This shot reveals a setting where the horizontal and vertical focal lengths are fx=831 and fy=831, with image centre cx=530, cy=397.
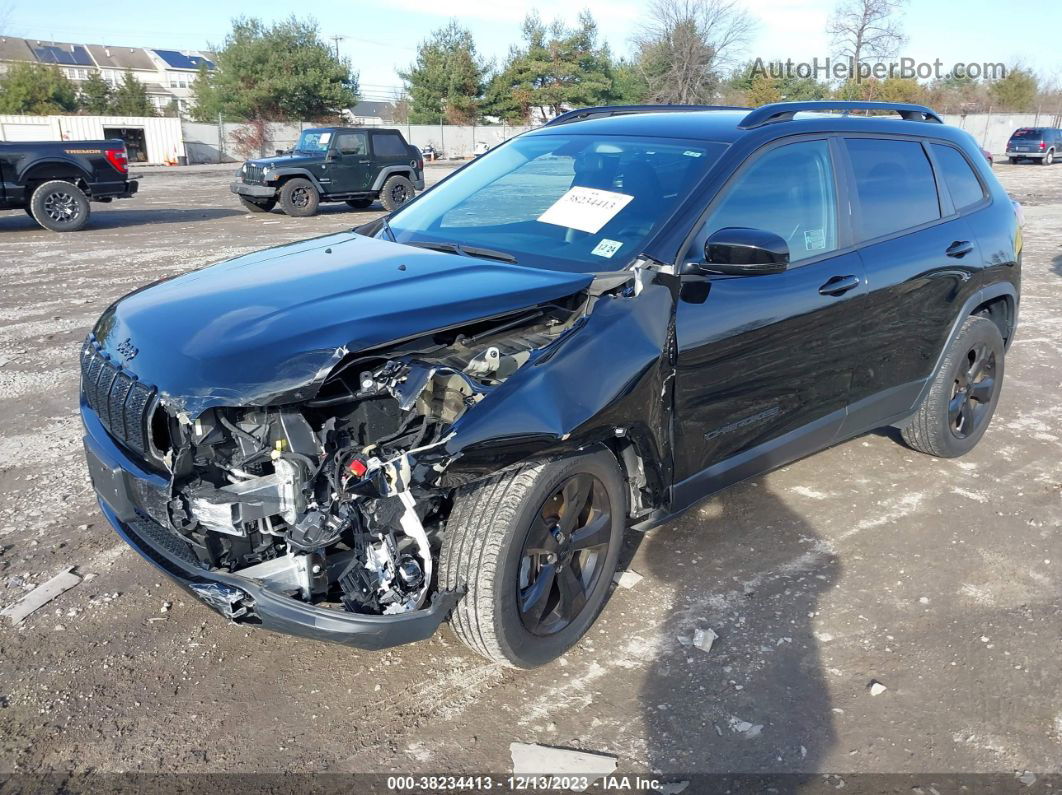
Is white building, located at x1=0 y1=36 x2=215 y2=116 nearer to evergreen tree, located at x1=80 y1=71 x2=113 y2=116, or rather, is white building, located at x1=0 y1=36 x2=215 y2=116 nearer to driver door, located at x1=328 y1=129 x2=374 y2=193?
Result: evergreen tree, located at x1=80 y1=71 x2=113 y2=116

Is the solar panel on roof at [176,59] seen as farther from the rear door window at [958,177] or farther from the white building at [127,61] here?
the rear door window at [958,177]

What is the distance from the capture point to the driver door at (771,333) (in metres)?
3.15

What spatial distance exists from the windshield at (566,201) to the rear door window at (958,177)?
1.79 metres

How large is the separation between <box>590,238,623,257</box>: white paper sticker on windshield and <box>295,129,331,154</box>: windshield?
15.4 meters

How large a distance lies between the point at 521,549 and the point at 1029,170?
39985mm

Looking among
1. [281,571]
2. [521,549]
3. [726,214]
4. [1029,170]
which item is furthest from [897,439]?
[1029,170]

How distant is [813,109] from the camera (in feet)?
13.0

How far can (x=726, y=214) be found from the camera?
10.7 ft

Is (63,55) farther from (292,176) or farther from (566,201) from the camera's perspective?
(566,201)

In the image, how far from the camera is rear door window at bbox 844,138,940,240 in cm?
387

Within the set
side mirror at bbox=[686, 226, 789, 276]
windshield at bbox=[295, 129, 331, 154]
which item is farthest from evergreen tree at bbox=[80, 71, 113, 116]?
side mirror at bbox=[686, 226, 789, 276]

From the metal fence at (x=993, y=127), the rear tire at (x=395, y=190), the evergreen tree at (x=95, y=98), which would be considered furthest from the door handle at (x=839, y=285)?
the evergreen tree at (x=95, y=98)

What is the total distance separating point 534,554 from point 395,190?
53.7 ft

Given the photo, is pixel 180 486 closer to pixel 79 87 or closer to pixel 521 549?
pixel 521 549
